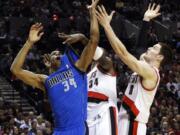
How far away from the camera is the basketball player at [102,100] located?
20.7 feet

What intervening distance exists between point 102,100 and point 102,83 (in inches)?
7.3

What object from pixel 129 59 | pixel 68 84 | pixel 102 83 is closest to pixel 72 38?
A: pixel 68 84

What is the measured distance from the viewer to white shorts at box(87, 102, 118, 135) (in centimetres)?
631

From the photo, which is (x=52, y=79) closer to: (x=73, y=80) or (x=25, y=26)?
(x=73, y=80)

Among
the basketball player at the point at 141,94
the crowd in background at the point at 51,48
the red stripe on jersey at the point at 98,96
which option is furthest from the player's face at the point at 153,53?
the crowd in background at the point at 51,48

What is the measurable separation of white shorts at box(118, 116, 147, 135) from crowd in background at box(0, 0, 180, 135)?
22.1ft

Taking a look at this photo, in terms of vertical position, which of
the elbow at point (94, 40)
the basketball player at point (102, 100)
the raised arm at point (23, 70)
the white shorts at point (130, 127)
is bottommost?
the white shorts at point (130, 127)

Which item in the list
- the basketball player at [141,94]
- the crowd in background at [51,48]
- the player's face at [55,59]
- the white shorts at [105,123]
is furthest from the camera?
the crowd in background at [51,48]

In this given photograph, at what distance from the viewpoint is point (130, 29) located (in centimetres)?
2259

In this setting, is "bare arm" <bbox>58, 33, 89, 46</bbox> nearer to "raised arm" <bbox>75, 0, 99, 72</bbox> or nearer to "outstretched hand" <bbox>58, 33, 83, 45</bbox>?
"outstretched hand" <bbox>58, 33, 83, 45</bbox>

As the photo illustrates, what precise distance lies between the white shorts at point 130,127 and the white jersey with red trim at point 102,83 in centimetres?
29

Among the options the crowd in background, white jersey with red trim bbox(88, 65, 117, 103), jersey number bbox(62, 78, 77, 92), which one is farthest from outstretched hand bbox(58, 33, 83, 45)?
the crowd in background

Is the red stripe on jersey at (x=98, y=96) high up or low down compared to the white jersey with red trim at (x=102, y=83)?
down

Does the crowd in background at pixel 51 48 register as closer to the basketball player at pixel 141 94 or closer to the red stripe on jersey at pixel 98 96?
the red stripe on jersey at pixel 98 96
